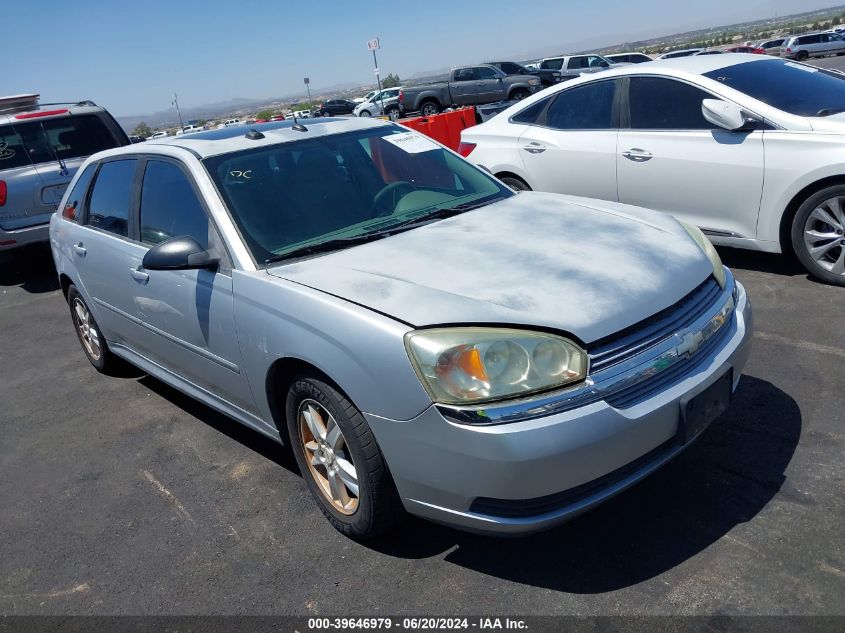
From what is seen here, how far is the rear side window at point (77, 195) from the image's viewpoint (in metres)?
4.71

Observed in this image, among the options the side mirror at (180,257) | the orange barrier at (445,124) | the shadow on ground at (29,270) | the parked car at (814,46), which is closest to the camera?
the side mirror at (180,257)

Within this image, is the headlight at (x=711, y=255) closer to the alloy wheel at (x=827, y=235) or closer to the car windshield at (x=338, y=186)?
the car windshield at (x=338, y=186)

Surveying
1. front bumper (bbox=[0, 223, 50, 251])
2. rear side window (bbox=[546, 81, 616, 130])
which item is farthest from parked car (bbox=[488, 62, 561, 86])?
front bumper (bbox=[0, 223, 50, 251])

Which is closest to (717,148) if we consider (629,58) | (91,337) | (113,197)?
(113,197)

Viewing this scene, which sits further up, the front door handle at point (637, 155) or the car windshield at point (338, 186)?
the car windshield at point (338, 186)

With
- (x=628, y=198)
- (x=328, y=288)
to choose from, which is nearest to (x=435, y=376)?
(x=328, y=288)

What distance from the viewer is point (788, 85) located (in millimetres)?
5234

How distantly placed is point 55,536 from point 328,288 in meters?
1.85

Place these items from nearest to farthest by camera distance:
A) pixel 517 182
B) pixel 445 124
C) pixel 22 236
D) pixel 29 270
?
1. pixel 517 182
2. pixel 22 236
3. pixel 29 270
4. pixel 445 124

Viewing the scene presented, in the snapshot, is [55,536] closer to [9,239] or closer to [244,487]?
[244,487]

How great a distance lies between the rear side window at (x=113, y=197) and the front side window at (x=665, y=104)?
12.4ft

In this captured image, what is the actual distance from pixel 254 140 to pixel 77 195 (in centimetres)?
184

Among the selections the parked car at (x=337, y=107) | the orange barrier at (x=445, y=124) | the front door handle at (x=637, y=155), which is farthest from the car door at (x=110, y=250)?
the parked car at (x=337, y=107)

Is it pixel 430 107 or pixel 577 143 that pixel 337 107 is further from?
pixel 577 143
